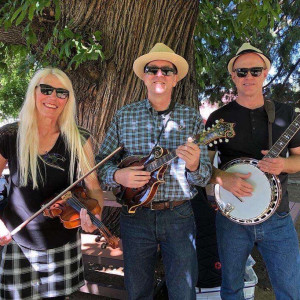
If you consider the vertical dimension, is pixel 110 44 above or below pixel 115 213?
above

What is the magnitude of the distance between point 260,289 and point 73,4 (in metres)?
3.69

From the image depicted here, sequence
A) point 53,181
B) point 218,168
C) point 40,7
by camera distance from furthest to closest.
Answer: point 40,7 < point 218,168 < point 53,181

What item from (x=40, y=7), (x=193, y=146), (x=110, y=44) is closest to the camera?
(x=193, y=146)

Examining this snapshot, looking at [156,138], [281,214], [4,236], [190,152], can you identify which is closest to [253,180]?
[281,214]

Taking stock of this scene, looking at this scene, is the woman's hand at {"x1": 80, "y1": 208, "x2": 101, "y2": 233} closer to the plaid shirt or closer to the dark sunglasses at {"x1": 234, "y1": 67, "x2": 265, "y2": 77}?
the plaid shirt

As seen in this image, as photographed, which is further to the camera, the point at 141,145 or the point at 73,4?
the point at 73,4

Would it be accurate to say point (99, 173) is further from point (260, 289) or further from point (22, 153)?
A: point (260, 289)

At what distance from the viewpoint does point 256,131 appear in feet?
7.75

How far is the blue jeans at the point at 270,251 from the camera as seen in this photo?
225cm

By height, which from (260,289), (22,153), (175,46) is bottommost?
(260,289)

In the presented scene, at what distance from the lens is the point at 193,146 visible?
197 centimetres

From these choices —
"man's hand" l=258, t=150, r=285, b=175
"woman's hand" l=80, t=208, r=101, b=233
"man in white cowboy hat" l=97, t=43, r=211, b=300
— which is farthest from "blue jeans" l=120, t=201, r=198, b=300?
"man's hand" l=258, t=150, r=285, b=175

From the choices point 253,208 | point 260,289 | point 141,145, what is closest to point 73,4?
point 141,145

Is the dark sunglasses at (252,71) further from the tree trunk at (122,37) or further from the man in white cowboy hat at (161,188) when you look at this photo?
the tree trunk at (122,37)
